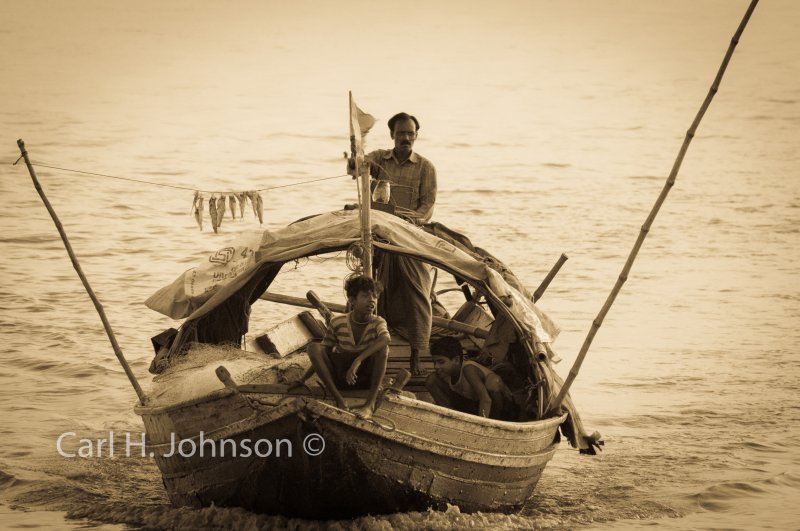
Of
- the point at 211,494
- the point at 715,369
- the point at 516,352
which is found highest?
the point at 516,352

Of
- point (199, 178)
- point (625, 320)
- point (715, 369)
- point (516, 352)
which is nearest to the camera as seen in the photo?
point (516, 352)

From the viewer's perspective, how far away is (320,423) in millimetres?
5863

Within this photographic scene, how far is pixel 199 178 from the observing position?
17.8 meters

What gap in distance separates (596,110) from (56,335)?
42.0 ft

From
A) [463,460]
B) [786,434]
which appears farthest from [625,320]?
[463,460]

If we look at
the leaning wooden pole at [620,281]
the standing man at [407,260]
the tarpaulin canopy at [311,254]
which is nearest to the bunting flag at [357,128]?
the tarpaulin canopy at [311,254]

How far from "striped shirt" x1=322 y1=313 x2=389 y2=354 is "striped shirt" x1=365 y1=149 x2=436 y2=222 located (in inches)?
86.7

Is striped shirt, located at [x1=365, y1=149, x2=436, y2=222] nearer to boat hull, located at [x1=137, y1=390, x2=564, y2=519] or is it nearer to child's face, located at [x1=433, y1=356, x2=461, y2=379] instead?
child's face, located at [x1=433, y1=356, x2=461, y2=379]

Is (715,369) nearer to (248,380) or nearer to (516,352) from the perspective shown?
(516,352)

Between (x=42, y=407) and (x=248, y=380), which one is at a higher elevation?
(x=248, y=380)

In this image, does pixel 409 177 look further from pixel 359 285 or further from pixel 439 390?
pixel 359 285

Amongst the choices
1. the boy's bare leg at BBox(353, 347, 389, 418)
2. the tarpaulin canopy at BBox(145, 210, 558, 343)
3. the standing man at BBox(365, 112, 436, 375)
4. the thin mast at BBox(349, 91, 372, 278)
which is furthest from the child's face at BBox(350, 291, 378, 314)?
the standing man at BBox(365, 112, 436, 375)

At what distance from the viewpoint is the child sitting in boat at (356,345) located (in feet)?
19.4

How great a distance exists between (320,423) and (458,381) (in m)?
1.26
